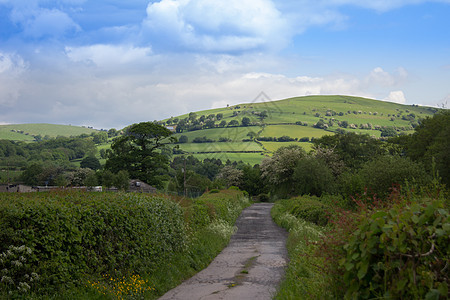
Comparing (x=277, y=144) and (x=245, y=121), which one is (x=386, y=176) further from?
(x=277, y=144)

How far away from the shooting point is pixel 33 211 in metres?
7.45

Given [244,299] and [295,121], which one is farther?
[295,121]

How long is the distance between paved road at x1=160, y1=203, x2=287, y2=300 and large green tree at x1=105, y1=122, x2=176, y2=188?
58.4 meters

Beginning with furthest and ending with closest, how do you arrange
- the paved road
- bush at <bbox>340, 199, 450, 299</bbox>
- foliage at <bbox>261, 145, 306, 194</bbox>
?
foliage at <bbox>261, 145, 306, 194</bbox> → the paved road → bush at <bbox>340, 199, 450, 299</bbox>

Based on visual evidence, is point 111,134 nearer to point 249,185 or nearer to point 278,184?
point 249,185

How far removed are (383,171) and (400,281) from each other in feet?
100

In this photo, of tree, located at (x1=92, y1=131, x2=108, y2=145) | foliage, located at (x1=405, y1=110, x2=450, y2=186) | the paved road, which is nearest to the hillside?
tree, located at (x1=92, y1=131, x2=108, y2=145)

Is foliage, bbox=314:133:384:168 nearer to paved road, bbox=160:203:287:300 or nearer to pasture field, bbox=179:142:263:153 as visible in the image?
pasture field, bbox=179:142:263:153

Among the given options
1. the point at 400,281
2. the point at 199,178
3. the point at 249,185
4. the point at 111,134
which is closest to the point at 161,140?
the point at 199,178

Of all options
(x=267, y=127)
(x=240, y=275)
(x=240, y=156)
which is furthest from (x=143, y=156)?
(x=240, y=275)

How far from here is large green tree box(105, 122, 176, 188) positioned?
79.1 metres

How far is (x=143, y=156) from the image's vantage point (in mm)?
80875

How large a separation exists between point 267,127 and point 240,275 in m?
113

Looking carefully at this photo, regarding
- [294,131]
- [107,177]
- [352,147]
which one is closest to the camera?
[352,147]
